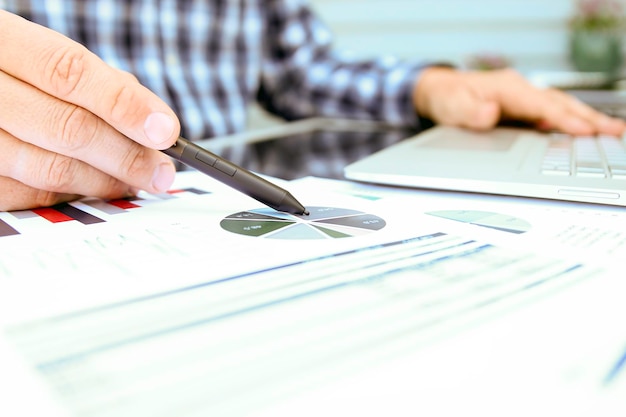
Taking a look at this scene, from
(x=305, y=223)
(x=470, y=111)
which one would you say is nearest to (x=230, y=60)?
(x=470, y=111)

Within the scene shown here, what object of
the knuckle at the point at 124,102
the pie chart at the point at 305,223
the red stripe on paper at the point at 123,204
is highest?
the knuckle at the point at 124,102

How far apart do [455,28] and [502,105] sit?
0.84 meters

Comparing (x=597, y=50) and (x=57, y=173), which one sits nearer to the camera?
(x=57, y=173)

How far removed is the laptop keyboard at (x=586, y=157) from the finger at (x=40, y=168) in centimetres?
33

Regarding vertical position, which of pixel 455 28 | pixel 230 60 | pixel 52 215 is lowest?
pixel 52 215

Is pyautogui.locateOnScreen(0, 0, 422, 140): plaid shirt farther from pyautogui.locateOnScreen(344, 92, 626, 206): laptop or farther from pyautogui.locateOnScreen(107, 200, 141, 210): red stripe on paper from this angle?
pyautogui.locateOnScreen(107, 200, 141, 210): red stripe on paper

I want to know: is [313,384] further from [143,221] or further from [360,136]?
[360,136]

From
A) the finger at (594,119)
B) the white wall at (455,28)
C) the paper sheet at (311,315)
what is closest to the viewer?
the paper sheet at (311,315)

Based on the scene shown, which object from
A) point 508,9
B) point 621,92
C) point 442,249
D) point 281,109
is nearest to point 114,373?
point 442,249

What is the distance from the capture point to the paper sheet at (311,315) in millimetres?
163

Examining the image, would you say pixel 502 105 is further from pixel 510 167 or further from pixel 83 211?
pixel 83 211

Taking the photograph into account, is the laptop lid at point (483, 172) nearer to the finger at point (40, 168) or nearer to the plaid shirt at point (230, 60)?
the finger at point (40, 168)

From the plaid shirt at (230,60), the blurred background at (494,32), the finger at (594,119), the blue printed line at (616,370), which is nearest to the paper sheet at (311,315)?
the blue printed line at (616,370)

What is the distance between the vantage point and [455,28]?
153cm
